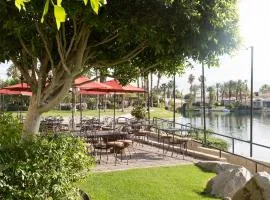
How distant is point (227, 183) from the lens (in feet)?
30.8

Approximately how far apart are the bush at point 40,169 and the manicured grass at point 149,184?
1.96 m

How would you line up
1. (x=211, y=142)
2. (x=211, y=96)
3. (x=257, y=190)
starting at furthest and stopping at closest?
1. (x=211, y=96)
2. (x=211, y=142)
3. (x=257, y=190)

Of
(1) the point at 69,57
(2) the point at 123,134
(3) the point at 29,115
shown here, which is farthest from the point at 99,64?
(2) the point at 123,134

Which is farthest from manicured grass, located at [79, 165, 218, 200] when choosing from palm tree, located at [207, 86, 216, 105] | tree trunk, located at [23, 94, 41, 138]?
palm tree, located at [207, 86, 216, 105]

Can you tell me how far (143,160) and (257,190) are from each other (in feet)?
19.9

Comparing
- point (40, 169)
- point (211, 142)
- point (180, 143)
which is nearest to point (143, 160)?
point (180, 143)

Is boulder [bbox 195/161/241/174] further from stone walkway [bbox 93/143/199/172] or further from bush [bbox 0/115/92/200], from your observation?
bush [bbox 0/115/92/200]

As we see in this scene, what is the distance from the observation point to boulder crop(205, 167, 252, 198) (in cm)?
926

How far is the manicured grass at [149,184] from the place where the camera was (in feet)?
29.0

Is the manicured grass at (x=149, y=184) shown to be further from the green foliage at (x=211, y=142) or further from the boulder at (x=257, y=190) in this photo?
the green foliage at (x=211, y=142)

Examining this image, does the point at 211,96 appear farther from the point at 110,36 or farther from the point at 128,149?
the point at 110,36

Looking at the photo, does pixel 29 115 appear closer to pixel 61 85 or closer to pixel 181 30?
pixel 61 85

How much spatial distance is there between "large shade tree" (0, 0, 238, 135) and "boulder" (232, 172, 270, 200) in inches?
90.6

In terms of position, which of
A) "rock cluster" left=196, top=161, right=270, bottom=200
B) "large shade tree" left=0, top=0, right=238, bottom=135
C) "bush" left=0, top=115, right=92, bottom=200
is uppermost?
"large shade tree" left=0, top=0, right=238, bottom=135
